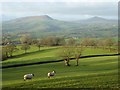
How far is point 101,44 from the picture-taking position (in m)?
116

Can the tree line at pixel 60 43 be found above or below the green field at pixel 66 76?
above

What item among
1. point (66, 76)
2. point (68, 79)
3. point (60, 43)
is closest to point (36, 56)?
point (60, 43)

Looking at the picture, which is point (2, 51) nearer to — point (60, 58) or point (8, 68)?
point (60, 58)

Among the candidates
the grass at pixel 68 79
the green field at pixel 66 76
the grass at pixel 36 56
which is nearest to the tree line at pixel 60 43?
the grass at pixel 36 56

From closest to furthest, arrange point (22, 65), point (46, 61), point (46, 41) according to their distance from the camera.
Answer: point (22, 65)
point (46, 61)
point (46, 41)

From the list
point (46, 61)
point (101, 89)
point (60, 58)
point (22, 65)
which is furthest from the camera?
point (60, 58)

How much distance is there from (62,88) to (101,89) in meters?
3.16

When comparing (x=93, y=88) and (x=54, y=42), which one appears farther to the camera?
(x=54, y=42)

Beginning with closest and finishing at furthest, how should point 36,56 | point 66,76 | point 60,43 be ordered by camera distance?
point 66,76, point 36,56, point 60,43

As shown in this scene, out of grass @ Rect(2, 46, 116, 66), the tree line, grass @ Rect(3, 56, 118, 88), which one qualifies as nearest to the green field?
grass @ Rect(3, 56, 118, 88)

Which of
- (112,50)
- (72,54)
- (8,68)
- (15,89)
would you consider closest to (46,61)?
(72,54)

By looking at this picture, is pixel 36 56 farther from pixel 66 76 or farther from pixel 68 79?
pixel 68 79

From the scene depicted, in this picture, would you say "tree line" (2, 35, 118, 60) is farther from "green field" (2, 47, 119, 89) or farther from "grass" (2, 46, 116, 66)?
"green field" (2, 47, 119, 89)

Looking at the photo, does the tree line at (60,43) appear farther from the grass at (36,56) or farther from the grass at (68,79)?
the grass at (68,79)
